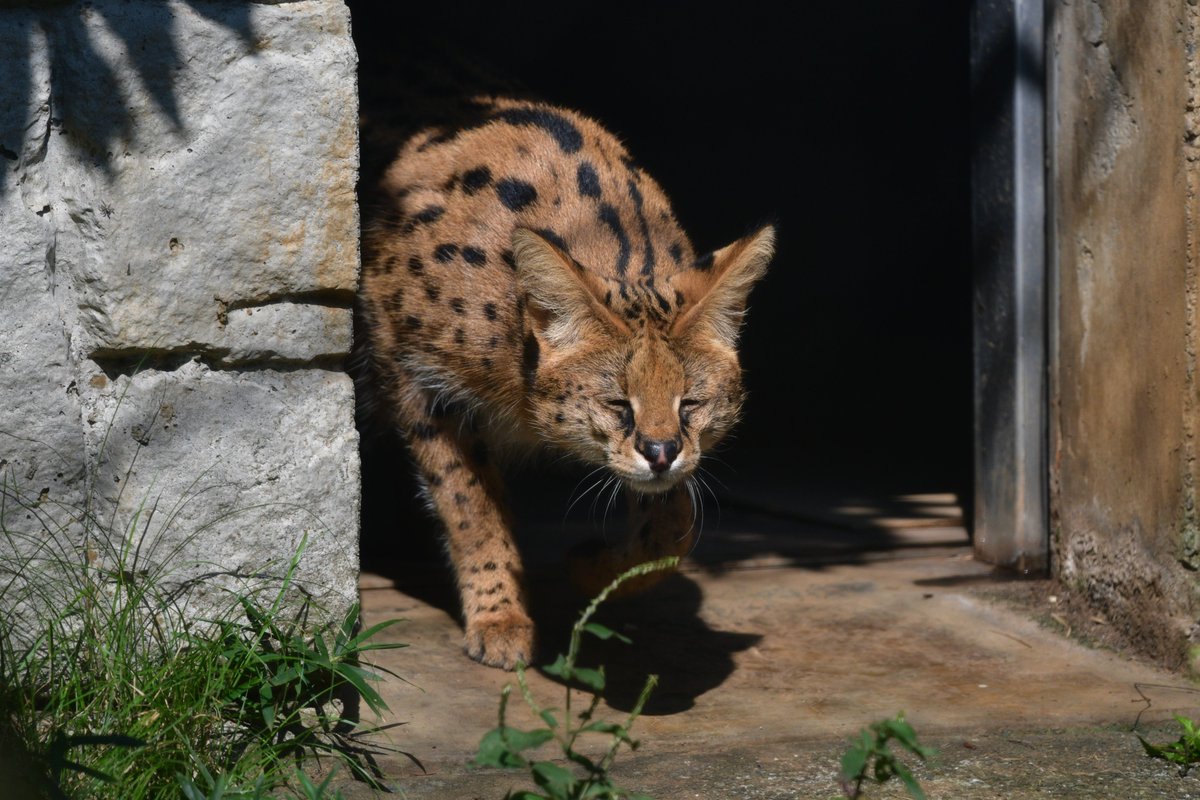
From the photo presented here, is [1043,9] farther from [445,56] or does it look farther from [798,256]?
[798,256]

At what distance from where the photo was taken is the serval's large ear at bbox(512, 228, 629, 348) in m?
3.62

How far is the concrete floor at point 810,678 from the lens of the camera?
3.15 m

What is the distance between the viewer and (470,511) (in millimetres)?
4336

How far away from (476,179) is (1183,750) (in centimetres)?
248

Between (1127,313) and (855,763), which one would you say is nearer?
(855,763)

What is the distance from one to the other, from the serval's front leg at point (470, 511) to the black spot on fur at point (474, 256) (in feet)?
1.59

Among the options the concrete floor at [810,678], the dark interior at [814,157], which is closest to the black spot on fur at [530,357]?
the concrete floor at [810,678]

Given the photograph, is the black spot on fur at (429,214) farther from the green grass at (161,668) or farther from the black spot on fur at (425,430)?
the green grass at (161,668)

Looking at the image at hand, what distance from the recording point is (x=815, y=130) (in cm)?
858

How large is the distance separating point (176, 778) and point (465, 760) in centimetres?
82

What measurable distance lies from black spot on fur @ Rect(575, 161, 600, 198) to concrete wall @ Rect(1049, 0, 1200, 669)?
4.89ft

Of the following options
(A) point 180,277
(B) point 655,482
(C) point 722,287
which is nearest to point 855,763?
(B) point 655,482

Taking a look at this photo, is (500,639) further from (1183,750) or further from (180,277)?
(1183,750)

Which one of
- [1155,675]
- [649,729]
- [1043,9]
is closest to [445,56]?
[1043,9]
